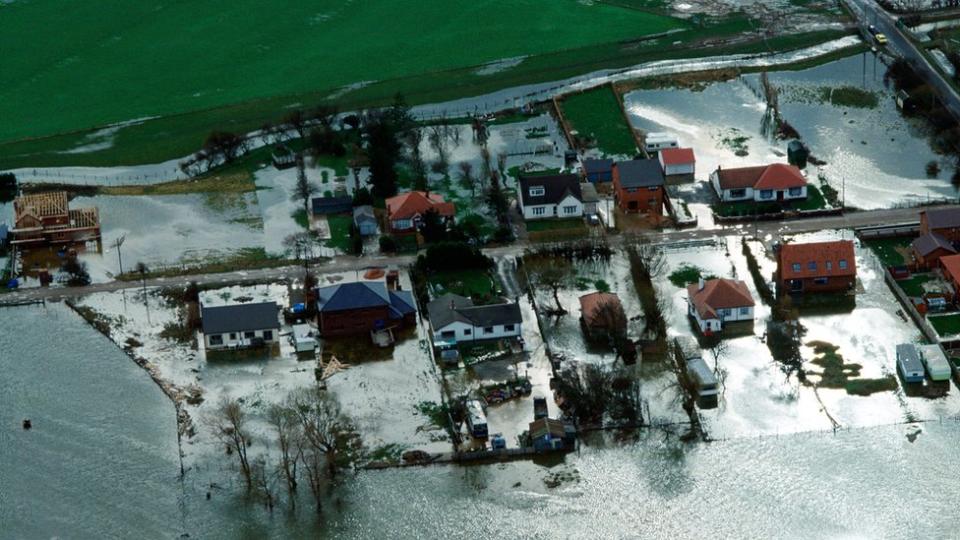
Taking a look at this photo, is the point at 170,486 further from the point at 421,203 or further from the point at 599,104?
the point at 599,104

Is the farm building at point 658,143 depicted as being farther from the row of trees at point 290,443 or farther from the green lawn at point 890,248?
the row of trees at point 290,443

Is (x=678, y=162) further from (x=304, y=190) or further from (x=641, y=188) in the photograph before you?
(x=304, y=190)

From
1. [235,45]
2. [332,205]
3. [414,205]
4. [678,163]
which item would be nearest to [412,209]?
[414,205]

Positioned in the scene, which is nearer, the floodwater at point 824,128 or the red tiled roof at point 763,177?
the red tiled roof at point 763,177

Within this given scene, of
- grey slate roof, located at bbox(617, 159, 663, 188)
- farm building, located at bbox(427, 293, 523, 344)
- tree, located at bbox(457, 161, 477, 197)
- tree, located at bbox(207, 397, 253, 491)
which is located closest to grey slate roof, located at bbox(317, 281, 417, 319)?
farm building, located at bbox(427, 293, 523, 344)

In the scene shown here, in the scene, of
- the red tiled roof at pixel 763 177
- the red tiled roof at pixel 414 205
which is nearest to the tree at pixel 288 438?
the red tiled roof at pixel 414 205

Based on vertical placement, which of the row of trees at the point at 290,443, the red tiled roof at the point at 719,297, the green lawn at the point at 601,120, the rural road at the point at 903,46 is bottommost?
the row of trees at the point at 290,443
